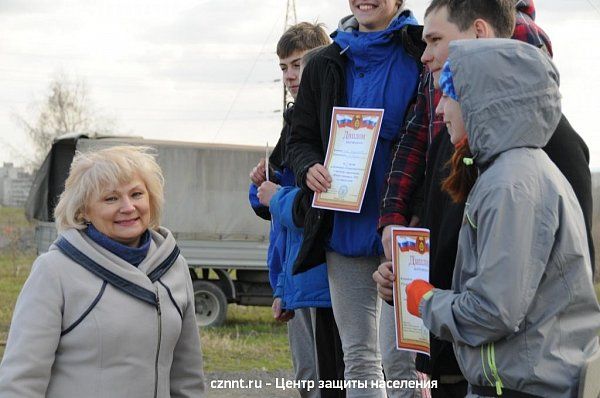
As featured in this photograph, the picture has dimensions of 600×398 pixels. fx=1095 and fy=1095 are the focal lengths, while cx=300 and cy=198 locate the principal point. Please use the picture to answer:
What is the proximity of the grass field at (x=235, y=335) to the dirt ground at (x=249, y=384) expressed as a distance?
1.63 feet

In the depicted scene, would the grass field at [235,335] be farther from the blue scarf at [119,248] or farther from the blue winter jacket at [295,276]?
the blue scarf at [119,248]

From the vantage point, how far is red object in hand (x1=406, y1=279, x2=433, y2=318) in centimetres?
359

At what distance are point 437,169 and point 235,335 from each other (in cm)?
1189

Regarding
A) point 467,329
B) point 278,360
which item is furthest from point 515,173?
point 278,360

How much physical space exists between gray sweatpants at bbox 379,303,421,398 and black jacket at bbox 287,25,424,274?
488 mm

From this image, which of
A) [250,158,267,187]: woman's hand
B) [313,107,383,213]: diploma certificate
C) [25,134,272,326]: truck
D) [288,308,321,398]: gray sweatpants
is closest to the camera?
[313,107,383,213]: diploma certificate

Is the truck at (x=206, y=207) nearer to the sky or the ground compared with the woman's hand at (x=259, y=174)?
nearer to the ground

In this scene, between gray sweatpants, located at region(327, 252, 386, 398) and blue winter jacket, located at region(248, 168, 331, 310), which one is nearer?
gray sweatpants, located at region(327, 252, 386, 398)

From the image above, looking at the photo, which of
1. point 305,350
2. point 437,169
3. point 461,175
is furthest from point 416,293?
point 305,350

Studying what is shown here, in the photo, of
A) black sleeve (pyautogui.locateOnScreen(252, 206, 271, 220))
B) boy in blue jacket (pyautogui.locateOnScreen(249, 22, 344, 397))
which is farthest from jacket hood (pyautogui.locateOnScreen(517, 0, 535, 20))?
black sleeve (pyautogui.locateOnScreen(252, 206, 271, 220))

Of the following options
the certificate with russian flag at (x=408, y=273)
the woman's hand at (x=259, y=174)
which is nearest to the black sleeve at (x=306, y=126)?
the woman's hand at (x=259, y=174)

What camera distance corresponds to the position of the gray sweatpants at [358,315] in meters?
4.92

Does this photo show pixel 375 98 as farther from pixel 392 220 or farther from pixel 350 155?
pixel 392 220

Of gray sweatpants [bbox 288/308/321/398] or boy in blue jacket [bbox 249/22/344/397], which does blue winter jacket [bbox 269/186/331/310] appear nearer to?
boy in blue jacket [bbox 249/22/344/397]
